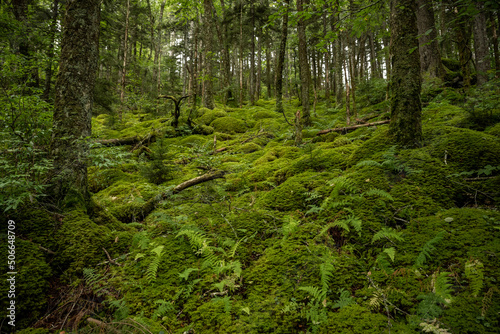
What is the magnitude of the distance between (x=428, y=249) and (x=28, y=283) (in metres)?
Answer: 4.78

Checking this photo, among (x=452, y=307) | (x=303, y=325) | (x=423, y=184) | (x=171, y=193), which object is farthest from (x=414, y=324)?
(x=171, y=193)

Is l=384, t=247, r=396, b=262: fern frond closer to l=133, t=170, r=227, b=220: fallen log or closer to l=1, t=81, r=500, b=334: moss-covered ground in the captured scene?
l=1, t=81, r=500, b=334: moss-covered ground

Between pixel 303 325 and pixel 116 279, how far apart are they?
2.51m

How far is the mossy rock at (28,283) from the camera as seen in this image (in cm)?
254

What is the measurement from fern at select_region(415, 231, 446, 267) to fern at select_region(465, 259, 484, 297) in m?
0.31

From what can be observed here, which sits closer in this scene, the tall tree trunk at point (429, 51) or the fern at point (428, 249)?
the fern at point (428, 249)

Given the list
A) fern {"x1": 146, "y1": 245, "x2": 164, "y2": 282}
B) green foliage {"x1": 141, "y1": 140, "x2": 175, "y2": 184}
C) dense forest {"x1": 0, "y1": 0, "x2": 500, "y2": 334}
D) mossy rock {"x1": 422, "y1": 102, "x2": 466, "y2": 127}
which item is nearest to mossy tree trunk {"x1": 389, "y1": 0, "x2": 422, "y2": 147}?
dense forest {"x1": 0, "y1": 0, "x2": 500, "y2": 334}

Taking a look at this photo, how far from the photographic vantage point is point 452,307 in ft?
6.41

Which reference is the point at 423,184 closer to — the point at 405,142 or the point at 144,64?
the point at 405,142

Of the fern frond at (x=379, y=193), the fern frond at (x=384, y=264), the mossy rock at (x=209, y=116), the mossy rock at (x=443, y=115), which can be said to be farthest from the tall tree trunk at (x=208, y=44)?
the fern frond at (x=384, y=264)

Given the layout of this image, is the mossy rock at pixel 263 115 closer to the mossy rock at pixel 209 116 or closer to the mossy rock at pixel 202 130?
the mossy rock at pixel 209 116

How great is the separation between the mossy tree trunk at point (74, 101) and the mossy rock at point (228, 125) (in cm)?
864

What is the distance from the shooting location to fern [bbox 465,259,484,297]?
2.00 meters

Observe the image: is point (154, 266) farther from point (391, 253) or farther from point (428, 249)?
point (428, 249)
